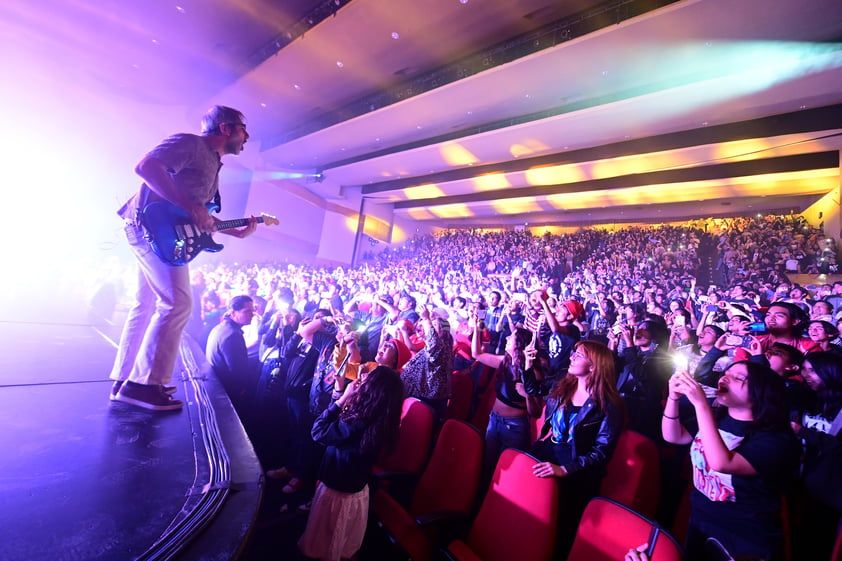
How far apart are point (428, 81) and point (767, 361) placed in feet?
21.9

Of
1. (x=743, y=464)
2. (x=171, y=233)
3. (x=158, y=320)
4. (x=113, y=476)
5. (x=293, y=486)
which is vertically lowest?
(x=293, y=486)

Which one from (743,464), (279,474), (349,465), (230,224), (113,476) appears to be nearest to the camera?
(113,476)

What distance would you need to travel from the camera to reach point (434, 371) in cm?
269

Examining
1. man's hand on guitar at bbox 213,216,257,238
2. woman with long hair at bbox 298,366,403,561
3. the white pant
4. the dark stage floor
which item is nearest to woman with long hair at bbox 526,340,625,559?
woman with long hair at bbox 298,366,403,561

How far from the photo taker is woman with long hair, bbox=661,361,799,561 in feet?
4.26

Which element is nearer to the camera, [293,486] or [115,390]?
[115,390]

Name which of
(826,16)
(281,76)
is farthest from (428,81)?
(826,16)

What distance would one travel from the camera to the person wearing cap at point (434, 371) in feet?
8.76

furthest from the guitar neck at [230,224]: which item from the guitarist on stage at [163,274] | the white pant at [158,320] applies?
the white pant at [158,320]

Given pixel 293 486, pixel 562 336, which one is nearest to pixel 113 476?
pixel 293 486

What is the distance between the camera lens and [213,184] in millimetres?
1770

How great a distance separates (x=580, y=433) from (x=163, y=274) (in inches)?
79.9

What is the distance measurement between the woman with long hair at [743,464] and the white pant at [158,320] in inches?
82.4

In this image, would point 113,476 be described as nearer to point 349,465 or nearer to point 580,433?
point 349,465
